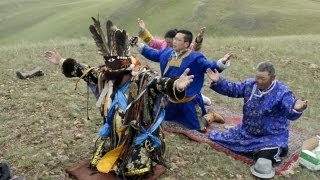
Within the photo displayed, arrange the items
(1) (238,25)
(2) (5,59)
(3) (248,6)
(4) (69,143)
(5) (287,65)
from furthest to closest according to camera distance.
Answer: (3) (248,6)
(1) (238,25)
(5) (287,65)
(2) (5,59)
(4) (69,143)

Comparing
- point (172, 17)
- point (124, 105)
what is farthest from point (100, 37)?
point (172, 17)

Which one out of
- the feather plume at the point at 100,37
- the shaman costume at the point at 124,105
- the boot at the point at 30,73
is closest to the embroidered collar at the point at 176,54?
the shaman costume at the point at 124,105

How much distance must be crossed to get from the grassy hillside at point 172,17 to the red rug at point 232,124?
20178 millimetres

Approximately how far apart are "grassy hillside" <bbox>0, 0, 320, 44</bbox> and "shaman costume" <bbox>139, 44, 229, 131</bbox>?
2113cm

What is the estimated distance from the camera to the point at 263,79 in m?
6.30

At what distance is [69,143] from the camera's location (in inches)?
269

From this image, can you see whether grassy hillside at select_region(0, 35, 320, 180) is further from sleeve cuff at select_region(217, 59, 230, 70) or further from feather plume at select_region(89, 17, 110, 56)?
feather plume at select_region(89, 17, 110, 56)

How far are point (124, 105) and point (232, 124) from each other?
3285mm

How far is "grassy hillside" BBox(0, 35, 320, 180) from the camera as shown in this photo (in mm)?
6320

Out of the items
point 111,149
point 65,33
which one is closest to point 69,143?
point 111,149

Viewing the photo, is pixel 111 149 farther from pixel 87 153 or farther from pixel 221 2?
pixel 221 2

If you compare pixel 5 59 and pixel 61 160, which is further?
pixel 5 59

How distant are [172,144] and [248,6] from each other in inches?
1125

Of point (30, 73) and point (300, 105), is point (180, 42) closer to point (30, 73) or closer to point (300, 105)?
point (300, 105)
